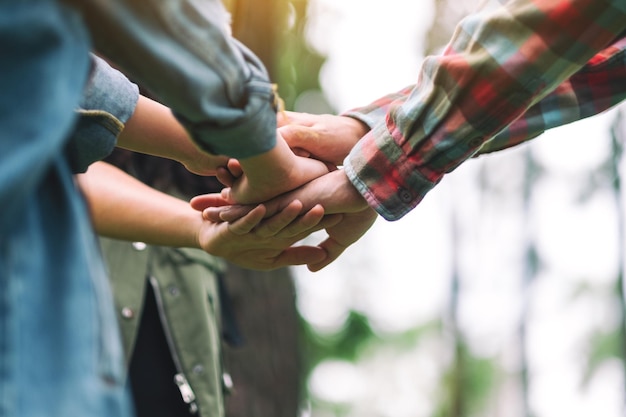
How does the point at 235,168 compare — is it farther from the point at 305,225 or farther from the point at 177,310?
the point at 177,310

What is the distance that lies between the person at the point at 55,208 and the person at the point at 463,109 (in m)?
1.00

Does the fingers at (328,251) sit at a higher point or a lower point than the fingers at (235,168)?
lower

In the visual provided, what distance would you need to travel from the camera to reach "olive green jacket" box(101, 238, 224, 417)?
2453mm

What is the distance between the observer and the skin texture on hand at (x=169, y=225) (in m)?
2.43

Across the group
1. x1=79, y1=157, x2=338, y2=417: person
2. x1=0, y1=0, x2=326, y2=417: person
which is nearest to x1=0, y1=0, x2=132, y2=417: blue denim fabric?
x1=0, y1=0, x2=326, y2=417: person

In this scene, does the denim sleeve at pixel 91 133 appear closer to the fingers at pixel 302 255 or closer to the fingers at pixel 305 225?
the fingers at pixel 305 225

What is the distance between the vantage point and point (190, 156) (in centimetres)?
235

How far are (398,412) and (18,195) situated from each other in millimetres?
18791

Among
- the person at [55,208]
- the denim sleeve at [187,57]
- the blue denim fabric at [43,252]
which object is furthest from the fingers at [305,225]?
the blue denim fabric at [43,252]

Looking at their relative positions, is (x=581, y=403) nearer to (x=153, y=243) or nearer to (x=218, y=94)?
(x=153, y=243)

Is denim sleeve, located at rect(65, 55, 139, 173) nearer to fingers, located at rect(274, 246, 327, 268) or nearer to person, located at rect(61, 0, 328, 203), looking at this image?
person, located at rect(61, 0, 328, 203)

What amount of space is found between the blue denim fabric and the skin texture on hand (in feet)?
4.06

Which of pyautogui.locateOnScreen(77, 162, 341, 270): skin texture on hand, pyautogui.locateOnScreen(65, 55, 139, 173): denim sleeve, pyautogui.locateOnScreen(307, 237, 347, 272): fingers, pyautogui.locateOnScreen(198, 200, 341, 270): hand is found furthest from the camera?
pyautogui.locateOnScreen(307, 237, 347, 272): fingers

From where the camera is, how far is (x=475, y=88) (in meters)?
2.14
